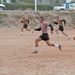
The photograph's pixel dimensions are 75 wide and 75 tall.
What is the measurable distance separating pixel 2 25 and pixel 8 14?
141 inches

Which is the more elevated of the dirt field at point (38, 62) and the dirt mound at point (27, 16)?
the dirt field at point (38, 62)

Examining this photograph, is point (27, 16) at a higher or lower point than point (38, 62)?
lower

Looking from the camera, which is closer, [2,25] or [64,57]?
[64,57]

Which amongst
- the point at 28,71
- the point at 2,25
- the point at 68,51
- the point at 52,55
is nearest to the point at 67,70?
the point at 28,71

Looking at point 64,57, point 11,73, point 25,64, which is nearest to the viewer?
point 11,73

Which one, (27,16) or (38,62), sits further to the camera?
(27,16)

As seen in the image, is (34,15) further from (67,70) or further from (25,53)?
(67,70)

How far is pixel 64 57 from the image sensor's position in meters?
16.0

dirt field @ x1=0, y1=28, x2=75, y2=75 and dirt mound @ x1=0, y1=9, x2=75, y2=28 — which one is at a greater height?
dirt field @ x1=0, y1=28, x2=75, y2=75

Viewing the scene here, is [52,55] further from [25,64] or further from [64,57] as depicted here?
[25,64]

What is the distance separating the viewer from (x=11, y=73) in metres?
12.4

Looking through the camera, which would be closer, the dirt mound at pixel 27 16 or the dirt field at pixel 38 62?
the dirt field at pixel 38 62

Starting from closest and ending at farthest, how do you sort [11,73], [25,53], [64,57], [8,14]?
1. [11,73]
2. [64,57]
3. [25,53]
4. [8,14]

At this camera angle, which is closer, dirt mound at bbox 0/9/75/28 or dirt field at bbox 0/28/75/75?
dirt field at bbox 0/28/75/75
